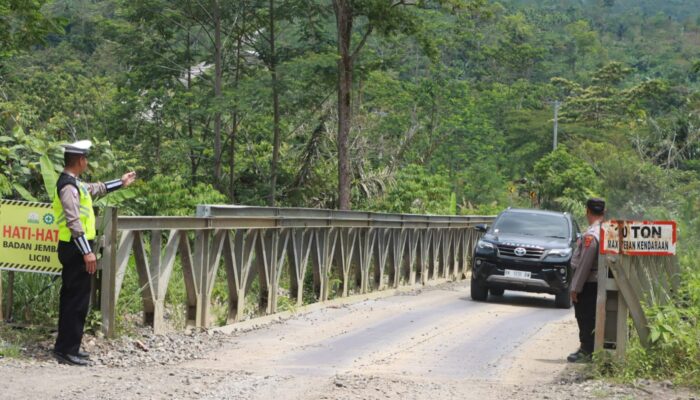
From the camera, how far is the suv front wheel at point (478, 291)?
18.4 metres

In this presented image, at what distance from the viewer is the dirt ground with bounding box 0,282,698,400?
7.86 m

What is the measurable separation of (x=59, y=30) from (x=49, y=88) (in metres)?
25.6

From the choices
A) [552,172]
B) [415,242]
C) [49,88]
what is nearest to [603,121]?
[552,172]

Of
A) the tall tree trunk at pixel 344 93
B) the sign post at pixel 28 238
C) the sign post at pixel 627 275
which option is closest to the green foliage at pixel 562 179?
the tall tree trunk at pixel 344 93

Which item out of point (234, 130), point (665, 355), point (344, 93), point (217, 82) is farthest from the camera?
point (234, 130)

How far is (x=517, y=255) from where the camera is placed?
711 inches

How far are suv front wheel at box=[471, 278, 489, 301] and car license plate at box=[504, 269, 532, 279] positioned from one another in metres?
0.59

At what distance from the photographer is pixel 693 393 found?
804 centimetres

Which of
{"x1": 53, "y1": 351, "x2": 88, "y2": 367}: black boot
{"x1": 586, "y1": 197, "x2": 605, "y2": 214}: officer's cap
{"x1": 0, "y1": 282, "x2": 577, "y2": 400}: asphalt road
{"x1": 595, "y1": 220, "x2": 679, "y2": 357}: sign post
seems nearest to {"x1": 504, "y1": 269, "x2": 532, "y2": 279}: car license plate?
{"x1": 0, "y1": 282, "x2": 577, "y2": 400}: asphalt road

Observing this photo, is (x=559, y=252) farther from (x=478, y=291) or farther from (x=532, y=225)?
(x=478, y=291)

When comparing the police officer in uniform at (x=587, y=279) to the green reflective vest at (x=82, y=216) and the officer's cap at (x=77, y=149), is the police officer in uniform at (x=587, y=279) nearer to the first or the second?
the green reflective vest at (x=82, y=216)

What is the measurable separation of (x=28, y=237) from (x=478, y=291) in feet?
34.0

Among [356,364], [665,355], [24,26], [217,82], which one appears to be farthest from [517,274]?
[217,82]

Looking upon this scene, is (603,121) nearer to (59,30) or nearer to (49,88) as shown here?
(49,88)
